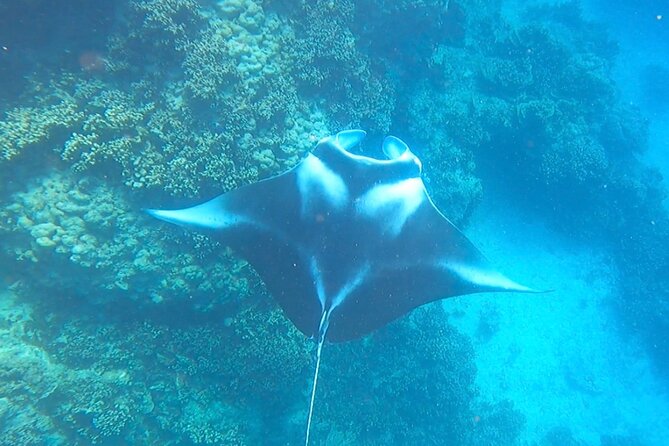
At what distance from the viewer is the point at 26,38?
14.2ft

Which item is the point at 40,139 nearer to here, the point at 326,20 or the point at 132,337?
the point at 132,337

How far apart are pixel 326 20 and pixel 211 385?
5.23 meters

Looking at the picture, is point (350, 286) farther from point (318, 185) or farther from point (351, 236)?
point (318, 185)

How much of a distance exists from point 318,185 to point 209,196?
5.32 ft

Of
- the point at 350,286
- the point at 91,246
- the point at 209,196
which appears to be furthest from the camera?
the point at 209,196

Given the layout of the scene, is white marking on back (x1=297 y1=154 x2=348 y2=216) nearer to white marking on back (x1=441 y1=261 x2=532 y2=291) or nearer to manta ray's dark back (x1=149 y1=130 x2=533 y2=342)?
manta ray's dark back (x1=149 y1=130 x2=533 y2=342)

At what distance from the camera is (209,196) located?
438 cm

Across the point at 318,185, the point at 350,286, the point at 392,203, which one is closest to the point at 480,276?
the point at 392,203

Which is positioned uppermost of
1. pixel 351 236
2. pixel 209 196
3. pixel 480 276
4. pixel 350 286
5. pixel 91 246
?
pixel 351 236

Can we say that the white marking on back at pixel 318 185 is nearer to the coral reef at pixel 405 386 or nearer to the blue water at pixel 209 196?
the blue water at pixel 209 196

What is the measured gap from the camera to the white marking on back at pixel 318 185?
3.31 m

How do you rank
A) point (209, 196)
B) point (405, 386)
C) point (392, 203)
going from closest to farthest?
point (392, 203)
point (209, 196)
point (405, 386)

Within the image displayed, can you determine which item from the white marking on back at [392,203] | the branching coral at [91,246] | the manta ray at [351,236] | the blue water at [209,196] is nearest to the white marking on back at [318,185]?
the manta ray at [351,236]

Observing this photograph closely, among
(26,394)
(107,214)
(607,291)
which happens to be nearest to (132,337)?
(26,394)
